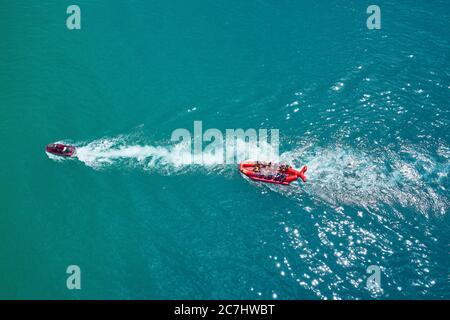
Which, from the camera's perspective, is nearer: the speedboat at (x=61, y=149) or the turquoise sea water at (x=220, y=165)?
the turquoise sea water at (x=220, y=165)

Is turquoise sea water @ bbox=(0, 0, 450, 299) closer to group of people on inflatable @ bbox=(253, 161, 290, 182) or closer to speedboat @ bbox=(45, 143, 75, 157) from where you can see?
speedboat @ bbox=(45, 143, 75, 157)

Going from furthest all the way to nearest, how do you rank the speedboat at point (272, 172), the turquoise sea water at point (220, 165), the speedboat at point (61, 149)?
1. the speedboat at point (61, 149)
2. the speedboat at point (272, 172)
3. the turquoise sea water at point (220, 165)

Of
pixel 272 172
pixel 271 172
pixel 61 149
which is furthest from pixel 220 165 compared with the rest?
pixel 61 149

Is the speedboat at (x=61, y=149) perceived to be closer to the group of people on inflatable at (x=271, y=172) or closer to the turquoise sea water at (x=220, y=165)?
the turquoise sea water at (x=220, y=165)

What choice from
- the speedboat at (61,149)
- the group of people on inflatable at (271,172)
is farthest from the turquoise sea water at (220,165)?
the group of people on inflatable at (271,172)

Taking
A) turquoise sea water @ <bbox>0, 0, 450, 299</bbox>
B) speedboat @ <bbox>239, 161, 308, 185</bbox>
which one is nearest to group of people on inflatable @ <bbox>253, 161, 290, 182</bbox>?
speedboat @ <bbox>239, 161, 308, 185</bbox>

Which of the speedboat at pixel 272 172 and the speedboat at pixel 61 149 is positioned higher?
the speedboat at pixel 61 149

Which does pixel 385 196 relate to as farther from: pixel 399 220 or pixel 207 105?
pixel 207 105
